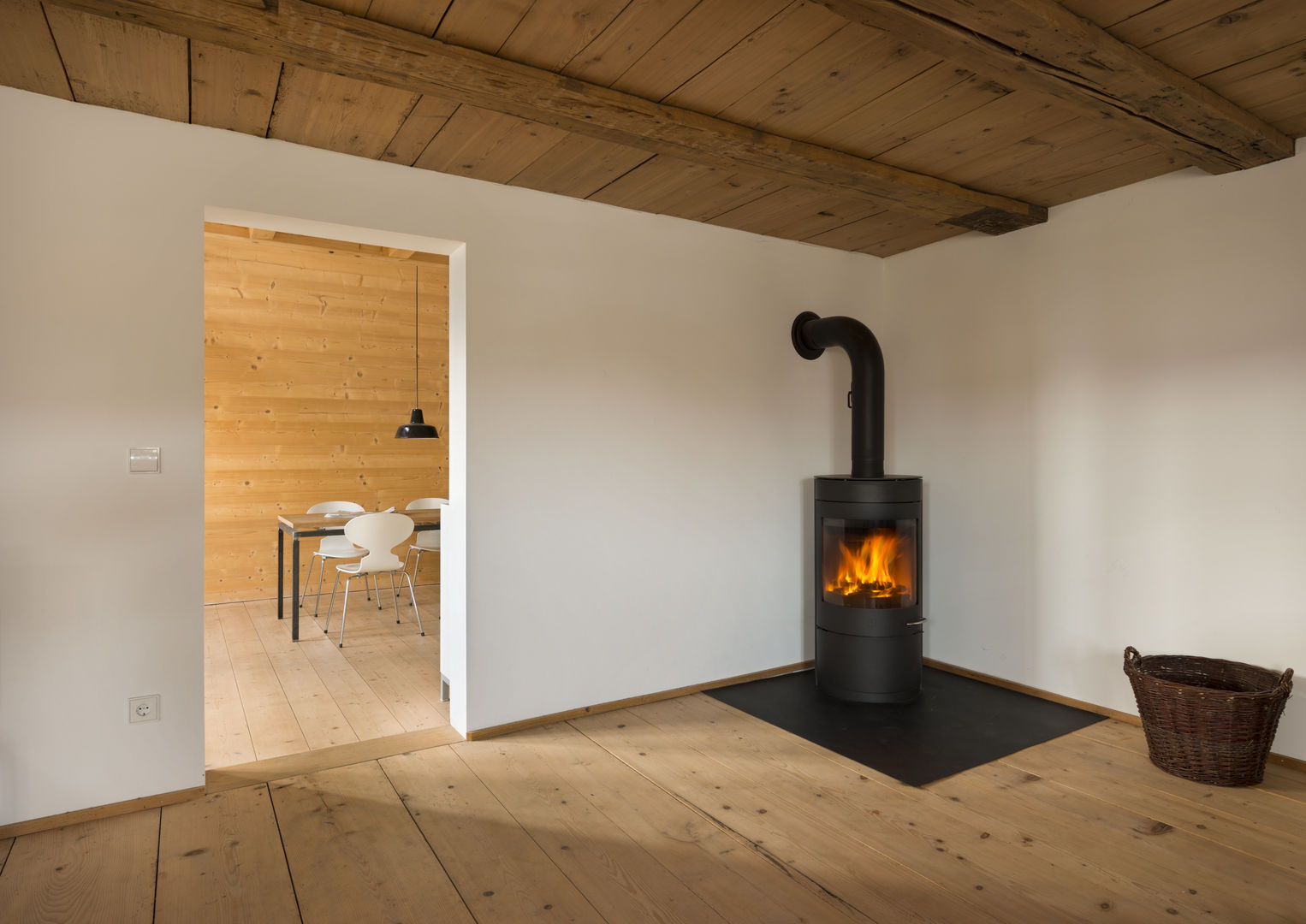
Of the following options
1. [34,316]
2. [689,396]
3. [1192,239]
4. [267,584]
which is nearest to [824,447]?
[689,396]

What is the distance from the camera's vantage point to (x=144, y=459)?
8.28 feet

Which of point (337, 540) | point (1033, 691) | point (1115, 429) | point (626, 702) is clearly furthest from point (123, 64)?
point (1033, 691)

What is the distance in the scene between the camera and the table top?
485 cm

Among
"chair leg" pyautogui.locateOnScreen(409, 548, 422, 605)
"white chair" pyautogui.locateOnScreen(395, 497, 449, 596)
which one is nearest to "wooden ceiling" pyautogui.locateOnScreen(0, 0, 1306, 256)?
"white chair" pyautogui.locateOnScreen(395, 497, 449, 596)

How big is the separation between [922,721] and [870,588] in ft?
1.92

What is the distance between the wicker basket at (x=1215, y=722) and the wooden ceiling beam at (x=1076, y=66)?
1756 mm

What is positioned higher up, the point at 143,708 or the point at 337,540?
the point at 337,540

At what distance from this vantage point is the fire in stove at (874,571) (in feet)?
11.7

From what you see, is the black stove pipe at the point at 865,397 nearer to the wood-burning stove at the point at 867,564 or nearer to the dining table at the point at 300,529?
the wood-burning stove at the point at 867,564

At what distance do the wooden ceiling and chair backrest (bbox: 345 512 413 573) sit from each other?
7.95ft

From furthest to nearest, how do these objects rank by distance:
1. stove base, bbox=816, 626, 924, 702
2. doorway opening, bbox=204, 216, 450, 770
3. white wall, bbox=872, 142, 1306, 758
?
doorway opening, bbox=204, 216, 450, 770 → stove base, bbox=816, 626, 924, 702 → white wall, bbox=872, 142, 1306, 758

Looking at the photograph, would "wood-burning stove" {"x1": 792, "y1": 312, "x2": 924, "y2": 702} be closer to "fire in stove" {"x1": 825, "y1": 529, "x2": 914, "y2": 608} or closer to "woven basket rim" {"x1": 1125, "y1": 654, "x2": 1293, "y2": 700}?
"fire in stove" {"x1": 825, "y1": 529, "x2": 914, "y2": 608}

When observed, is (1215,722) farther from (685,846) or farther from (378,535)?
(378,535)

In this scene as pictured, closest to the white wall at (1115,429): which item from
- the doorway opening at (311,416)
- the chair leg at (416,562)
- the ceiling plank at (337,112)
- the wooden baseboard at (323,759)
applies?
the wooden baseboard at (323,759)
